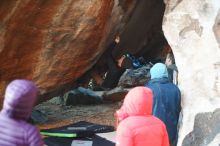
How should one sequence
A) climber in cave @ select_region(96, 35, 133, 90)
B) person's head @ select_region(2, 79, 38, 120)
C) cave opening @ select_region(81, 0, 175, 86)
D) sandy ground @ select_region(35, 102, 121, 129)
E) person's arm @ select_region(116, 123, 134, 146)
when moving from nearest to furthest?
1. person's head @ select_region(2, 79, 38, 120)
2. person's arm @ select_region(116, 123, 134, 146)
3. sandy ground @ select_region(35, 102, 121, 129)
4. cave opening @ select_region(81, 0, 175, 86)
5. climber in cave @ select_region(96, 35, 133, 90)

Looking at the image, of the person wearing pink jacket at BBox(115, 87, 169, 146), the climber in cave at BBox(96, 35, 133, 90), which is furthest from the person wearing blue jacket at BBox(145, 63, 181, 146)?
the climber in cave at BBox(96, 35, 133, 90)

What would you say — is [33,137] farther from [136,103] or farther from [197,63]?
[197,63]

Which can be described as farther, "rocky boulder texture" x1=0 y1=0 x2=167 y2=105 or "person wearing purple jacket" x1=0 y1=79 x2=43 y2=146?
"rocky boulder texture" x1=0 y1=0 x2=167 y2=105

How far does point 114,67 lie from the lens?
12.8 m

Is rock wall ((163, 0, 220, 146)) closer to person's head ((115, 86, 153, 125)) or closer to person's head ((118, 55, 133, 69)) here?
person's head ((115, 86, 153, 125))

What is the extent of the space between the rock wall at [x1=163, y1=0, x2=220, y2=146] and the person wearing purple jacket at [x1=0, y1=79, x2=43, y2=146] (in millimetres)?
2728

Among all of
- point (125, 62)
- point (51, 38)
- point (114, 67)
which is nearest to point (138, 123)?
point (51, 38)

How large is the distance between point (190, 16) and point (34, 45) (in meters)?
2.72

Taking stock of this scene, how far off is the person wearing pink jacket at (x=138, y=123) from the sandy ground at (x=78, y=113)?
5.09m

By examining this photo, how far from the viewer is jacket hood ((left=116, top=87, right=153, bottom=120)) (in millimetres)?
4152

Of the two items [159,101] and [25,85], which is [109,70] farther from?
[25,85]

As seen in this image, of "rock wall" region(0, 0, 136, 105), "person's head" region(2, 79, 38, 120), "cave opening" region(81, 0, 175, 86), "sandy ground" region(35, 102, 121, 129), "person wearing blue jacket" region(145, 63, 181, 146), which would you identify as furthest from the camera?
"cave opening" region(81, 0, 175, 86)

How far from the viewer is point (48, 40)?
323 inches

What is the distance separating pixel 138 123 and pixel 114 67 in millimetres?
8622
